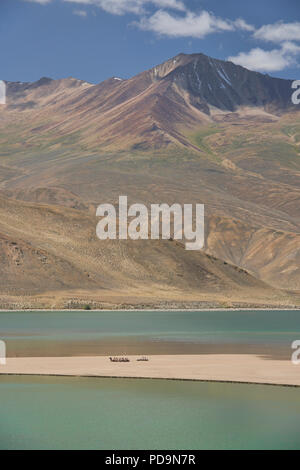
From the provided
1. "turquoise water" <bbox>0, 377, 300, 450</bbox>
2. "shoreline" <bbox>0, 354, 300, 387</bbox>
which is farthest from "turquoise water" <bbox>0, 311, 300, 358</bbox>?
"turquoise water" <bbox>0, 377, 300, 450</bbox>

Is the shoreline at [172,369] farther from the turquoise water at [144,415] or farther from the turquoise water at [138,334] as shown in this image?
the turquoise water at [138,334]

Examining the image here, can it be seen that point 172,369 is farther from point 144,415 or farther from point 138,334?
point 138,334

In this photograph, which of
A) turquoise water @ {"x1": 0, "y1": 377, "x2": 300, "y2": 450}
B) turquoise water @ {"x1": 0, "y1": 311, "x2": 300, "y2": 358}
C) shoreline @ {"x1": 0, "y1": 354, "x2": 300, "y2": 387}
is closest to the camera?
turquoise water @ {"x1": 0, "y1": 377, "x2": 300, "y2": 450}

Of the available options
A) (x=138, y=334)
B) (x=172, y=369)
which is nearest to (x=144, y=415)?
(x=172, y=369)

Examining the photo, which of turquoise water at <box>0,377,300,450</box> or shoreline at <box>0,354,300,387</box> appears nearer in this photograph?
turquoise water at <box>0,377,300,450</box>

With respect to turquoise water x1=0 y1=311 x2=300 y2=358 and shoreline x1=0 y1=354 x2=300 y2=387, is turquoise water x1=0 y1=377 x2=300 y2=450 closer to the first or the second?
shoreline x1=0 y1=354 x2=300 y2=387

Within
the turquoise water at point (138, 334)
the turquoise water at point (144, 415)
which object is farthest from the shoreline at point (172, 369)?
the turquoise water at point (138, 334)

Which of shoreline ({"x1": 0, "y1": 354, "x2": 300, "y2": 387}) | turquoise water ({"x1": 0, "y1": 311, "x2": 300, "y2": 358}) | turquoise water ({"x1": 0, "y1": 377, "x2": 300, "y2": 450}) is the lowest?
turquoise water ({"x1": 0, "y1": 377, "x2": 300, "y2": 450})
